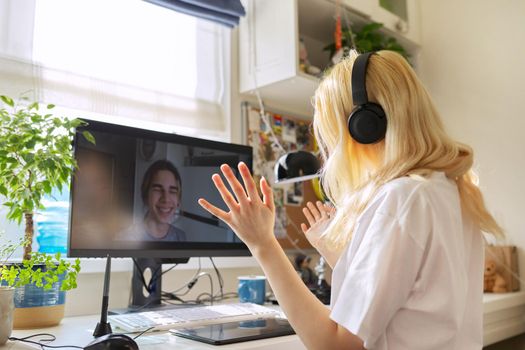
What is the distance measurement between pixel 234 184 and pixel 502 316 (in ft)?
4.22

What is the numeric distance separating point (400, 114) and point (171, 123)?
1011 mm

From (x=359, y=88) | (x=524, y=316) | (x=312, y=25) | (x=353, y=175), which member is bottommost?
(x=524, y=316)

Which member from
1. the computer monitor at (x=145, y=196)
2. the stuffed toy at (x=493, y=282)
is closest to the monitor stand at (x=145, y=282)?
the computer monitor at (x=145, y=196)

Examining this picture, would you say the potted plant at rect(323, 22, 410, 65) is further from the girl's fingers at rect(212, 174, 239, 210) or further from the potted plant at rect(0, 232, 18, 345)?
the potted plant at rect(0, 232, 18, 345)

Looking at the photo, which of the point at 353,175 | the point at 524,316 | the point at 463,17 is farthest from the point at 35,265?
the point at 463,17

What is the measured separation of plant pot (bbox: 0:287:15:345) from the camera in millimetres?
872

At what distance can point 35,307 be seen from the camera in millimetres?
1067

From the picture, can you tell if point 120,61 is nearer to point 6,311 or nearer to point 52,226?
point 52,226

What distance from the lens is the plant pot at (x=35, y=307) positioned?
106cm

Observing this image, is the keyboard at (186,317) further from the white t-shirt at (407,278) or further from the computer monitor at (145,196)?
the white t-shirt at (407,278)

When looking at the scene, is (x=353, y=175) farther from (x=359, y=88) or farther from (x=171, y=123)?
(x=171, y=123)

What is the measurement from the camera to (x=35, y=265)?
1.03 meters

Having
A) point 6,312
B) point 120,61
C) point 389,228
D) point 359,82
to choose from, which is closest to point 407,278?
point 389,228

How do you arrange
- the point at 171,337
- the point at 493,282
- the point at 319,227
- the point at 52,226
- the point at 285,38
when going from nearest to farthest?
the point at 171,337, the point at 319,227, the point at 52,226, the point at 285,38, the point at 493,282
